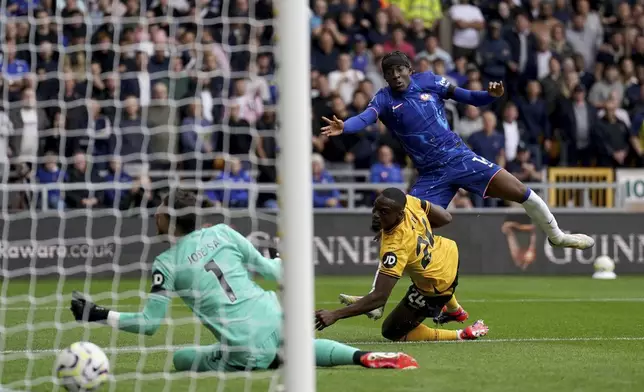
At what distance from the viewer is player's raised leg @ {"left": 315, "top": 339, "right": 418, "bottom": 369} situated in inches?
286

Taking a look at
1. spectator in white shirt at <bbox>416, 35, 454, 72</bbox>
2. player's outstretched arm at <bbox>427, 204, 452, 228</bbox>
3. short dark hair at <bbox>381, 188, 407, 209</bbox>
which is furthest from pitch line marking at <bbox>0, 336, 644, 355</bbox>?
spectator in white shirt at <bbox>416, 35, 454, 72</bbox>

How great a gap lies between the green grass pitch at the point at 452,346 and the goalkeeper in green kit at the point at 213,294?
17 cm

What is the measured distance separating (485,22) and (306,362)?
52.2 ft

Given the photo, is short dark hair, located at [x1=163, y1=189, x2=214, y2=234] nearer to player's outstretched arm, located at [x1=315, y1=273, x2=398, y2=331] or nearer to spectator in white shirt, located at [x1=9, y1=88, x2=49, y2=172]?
player's outstretched arm, located at [x1=315, y1=273, x2=398, y2=331]

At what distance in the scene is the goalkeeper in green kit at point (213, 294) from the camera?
6824 millimetres

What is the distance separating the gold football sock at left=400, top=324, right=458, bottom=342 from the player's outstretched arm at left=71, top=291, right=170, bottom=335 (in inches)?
114

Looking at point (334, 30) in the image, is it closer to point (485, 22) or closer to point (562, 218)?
point (485, 22)

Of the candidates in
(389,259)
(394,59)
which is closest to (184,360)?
(389,259)

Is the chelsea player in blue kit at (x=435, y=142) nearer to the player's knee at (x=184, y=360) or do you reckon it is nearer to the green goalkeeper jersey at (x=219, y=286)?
the green goalkeeper jersey at (x=219, y=286)

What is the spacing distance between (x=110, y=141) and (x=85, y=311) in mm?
7521

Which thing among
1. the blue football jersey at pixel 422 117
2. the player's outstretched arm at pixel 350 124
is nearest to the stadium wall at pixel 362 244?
the blue football jersey at pixel 422 117

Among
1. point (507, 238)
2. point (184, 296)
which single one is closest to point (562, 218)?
point (507, 238)

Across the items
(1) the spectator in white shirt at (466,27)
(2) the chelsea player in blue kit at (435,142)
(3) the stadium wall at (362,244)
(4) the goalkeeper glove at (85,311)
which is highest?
(1) the spectator in white shirt at (466,27)

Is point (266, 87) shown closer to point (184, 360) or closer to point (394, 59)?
point (394, 59)
